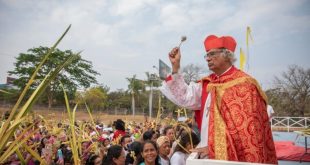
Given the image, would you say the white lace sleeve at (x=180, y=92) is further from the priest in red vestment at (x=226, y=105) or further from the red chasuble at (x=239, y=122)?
the red chasuble at (x=239, y=122)

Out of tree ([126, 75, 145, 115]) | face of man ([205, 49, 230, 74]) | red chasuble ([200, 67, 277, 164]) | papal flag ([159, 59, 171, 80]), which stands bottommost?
red chasuble ([200, 67, 277, 164])

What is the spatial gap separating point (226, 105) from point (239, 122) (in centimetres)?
20

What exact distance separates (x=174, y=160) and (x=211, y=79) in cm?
156

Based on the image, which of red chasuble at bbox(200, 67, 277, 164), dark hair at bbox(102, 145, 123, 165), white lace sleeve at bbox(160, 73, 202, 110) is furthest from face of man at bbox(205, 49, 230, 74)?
dark hair at bbox(102, 145, 123, 165)

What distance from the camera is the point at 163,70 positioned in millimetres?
2555

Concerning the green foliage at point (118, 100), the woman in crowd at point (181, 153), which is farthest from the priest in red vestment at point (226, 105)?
the green foliage at point (118, 100)

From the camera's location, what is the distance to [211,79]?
2.73 metres

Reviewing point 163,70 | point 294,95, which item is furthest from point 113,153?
point 294,95

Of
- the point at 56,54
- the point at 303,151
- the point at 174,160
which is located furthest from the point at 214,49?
the point at 56,54

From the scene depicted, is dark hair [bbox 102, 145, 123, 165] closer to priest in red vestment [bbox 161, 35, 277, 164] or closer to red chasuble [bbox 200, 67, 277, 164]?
priest in red vestment [bbox 161, 35, 277, 164]

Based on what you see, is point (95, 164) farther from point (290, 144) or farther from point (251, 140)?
point (290, 144)

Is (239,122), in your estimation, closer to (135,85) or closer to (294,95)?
(294,95)

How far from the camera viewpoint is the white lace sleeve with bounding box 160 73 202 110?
2.62m

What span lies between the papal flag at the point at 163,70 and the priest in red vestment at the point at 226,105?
0.19 ft
